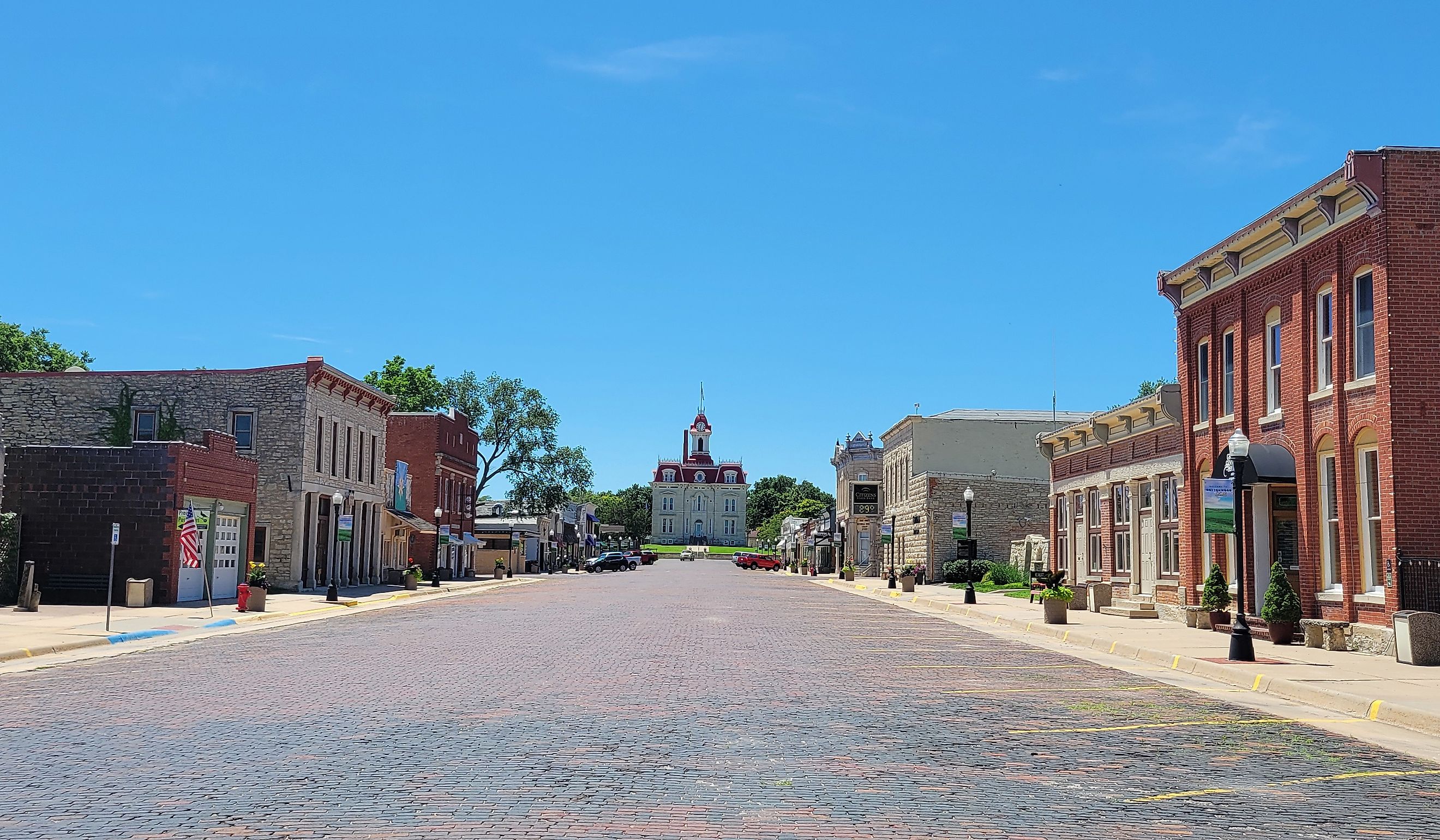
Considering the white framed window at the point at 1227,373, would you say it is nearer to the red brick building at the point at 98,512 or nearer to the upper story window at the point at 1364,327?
the upper story window at the point at 1364,327

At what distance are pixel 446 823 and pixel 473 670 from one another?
927 cm

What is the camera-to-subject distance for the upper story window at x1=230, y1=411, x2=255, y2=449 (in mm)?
42094

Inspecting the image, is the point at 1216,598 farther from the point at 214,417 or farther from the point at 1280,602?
the point at 214,417

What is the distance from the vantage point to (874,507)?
80750mm

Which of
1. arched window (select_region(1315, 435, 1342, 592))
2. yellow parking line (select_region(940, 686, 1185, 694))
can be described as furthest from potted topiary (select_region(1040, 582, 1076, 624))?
yellow parking line (select_region(940, 686, 1185, 694))

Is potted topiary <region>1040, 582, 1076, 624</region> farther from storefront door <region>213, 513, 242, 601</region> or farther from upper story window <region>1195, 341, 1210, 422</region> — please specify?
storefront door <region>213, 513, 242, 601</region>

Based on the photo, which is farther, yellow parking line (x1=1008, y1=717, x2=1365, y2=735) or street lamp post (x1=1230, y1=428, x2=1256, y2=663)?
street lamp post (x1=1230, y1=428, x2=1256, y2=663)

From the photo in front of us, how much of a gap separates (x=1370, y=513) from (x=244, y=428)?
115 ft

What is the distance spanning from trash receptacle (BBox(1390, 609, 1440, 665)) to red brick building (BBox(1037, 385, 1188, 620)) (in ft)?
32.4

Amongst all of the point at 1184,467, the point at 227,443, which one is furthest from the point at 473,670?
the point at 227,443

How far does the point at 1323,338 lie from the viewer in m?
22.0

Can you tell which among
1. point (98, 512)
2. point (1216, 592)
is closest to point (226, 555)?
point (98, 512)

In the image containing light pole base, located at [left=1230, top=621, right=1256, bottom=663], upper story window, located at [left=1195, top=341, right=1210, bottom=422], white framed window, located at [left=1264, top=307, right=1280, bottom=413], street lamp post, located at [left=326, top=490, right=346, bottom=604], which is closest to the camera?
light pole base, located at [left=1230, top=621, right=1256, bottom=663]

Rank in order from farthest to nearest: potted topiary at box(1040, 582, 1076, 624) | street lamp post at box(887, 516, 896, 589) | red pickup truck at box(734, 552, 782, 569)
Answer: red pickup truck at box(734, 552, 782, 569), street lamp post at box(887, 516, 896, 589), potted topiary at box(1040, 582, 1076, 624)
